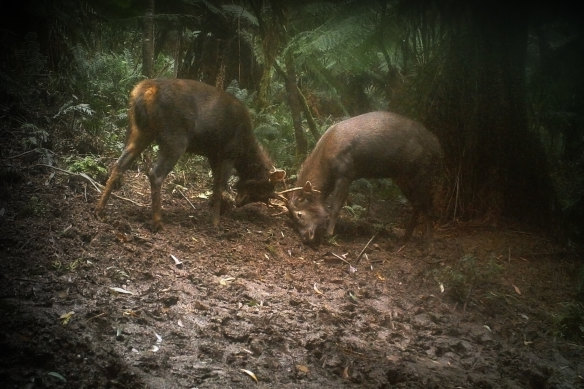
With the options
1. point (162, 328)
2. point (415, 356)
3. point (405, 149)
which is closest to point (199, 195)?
point (405, 149)

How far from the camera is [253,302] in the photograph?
4.18 meters

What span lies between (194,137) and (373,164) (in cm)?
249

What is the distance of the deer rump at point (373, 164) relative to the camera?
21.5ft

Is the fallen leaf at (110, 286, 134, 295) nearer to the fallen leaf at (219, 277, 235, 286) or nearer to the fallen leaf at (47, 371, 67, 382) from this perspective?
the fallen leaf at (219, 277, 235, 286)

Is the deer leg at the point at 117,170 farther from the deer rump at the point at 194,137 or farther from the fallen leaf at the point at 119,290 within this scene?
the fallen leaf at the point at 119,290

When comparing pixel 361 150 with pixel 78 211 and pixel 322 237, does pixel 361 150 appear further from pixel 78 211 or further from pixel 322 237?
pixel 78 211

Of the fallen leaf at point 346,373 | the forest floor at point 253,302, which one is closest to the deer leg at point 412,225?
the forest floor at point 253,302

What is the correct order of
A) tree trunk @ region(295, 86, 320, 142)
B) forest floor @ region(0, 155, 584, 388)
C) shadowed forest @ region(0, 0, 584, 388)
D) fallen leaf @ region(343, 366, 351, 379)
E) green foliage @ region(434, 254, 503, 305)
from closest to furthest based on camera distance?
1. forest floor @ region(0, 155, 584, 388)
2. shadowed forest @ region(0, 0, 584, 388)
3. fallen leaf @ region(343, 366, 351, 379)
4. green foliage @ region(434, 254, 503, 305)
5. tree trunk @ region(295, 86, 320, 142)

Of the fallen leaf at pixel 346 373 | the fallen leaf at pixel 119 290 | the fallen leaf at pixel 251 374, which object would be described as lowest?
the fallen leaf at pixel 346 373

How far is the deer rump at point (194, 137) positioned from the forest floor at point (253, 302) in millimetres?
→ 428

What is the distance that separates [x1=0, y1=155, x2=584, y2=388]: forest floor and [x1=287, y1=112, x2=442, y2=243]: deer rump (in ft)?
1.37

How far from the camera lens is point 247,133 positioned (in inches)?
254

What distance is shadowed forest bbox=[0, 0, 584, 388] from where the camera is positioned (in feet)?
9.88

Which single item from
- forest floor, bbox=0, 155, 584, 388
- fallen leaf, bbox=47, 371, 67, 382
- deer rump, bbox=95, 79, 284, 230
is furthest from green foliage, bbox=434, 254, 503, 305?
fallen leaf, bbox=47, 371, 67, 382
